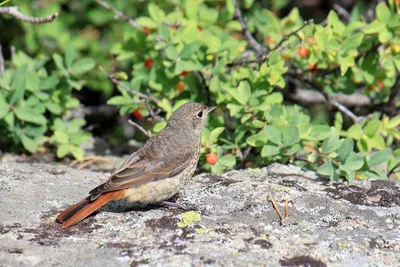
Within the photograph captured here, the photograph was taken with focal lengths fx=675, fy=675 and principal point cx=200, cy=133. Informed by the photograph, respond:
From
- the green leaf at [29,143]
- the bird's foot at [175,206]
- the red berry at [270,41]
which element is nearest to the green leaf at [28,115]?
the green leaf at [29,143]

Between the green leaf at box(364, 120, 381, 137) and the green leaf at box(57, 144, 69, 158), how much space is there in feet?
8.30

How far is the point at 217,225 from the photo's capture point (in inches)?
156

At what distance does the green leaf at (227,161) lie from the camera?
5.12 meters

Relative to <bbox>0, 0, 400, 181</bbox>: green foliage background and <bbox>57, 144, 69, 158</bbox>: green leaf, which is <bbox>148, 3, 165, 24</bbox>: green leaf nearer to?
<bbox>0, 0, 400, 181</bbox>: green foliage background

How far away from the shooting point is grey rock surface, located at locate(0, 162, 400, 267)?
354 centimetres

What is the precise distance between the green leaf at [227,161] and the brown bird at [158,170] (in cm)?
27

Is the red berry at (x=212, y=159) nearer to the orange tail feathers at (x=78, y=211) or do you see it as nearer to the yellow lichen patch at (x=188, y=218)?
the yellow lichen patch at (x=188, y=218)

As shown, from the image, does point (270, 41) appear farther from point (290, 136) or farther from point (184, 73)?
point (290, 136)

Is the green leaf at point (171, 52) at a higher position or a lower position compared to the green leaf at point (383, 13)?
lower

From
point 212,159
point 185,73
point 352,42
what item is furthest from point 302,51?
point 212,159

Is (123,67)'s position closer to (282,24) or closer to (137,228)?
(282,24)

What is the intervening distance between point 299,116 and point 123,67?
340cm

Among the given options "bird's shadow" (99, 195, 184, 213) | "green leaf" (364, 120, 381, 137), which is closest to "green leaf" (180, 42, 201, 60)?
"bird's shadow" (99, 195, 184, 213)

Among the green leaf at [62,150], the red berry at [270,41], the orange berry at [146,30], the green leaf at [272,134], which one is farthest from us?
the red berry at [270,41]
